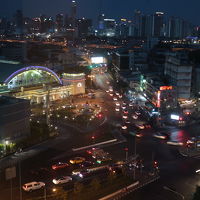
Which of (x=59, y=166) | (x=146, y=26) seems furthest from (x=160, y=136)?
(x=146, y=26)

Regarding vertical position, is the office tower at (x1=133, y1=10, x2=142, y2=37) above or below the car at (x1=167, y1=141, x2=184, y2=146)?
above

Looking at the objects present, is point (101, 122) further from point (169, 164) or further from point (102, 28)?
point (102, 28)

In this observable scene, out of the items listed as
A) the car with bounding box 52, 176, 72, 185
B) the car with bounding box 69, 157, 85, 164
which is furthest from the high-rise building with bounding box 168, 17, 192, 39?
the car with bounding box 52, 176, 72, 185

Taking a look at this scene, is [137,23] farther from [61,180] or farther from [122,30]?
[61,180]

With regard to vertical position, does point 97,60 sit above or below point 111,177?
above

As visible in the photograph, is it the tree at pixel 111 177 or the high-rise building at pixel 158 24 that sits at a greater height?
the high-rise building at pixel 158 24

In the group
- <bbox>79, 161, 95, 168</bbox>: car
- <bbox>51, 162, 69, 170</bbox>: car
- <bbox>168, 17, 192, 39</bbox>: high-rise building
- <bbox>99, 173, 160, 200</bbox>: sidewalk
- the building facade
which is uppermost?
<bbox>168, 17, 192, 39</bbox>: high-rise building

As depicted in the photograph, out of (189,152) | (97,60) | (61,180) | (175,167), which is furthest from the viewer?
(97,60)

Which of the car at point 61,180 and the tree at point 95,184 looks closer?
the tree at point 95,184

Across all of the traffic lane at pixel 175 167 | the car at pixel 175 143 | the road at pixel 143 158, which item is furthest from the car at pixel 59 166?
the car at pixel 175 143

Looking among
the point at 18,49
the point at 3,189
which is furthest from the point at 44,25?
the point at 3,189

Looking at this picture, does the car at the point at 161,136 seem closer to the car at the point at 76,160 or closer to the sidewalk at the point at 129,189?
the sidewalk at the point at 129,189

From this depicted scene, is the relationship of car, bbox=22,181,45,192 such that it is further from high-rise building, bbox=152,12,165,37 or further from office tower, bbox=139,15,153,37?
office tower, bbox=139,15,153,37
